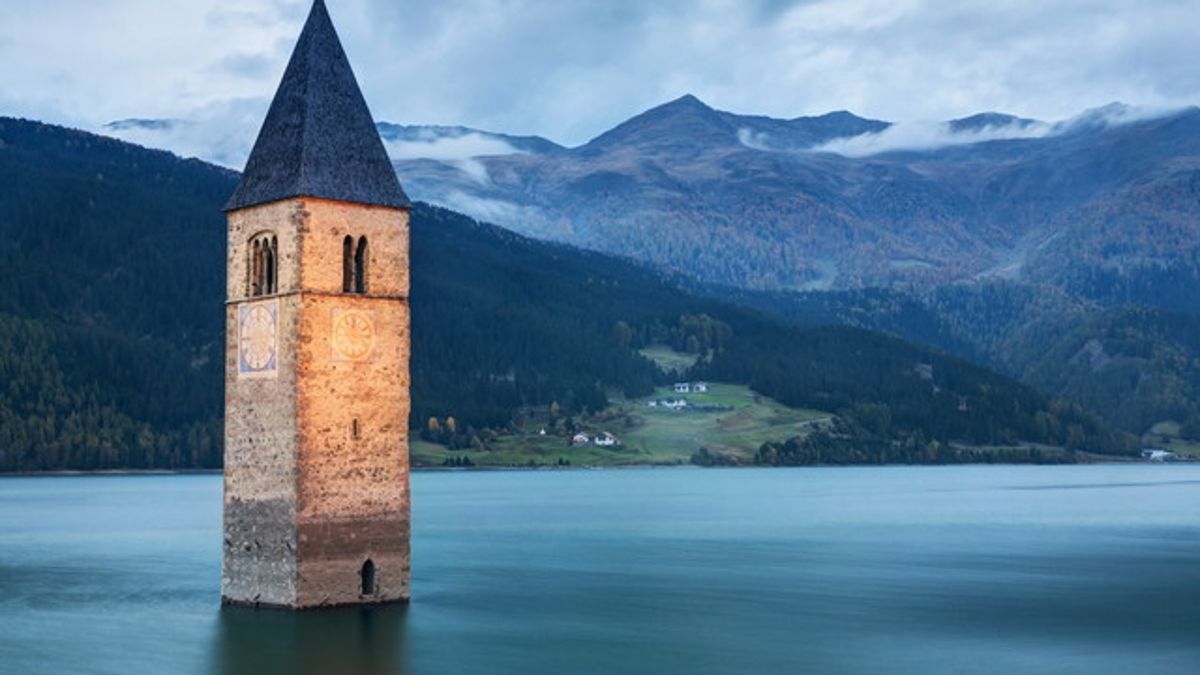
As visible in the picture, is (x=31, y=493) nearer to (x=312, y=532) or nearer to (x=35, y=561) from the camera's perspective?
(x=35, y=561)

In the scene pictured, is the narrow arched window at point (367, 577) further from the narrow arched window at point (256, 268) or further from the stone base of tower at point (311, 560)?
the narrow arched window at point (256, 268)

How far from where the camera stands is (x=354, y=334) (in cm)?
5281

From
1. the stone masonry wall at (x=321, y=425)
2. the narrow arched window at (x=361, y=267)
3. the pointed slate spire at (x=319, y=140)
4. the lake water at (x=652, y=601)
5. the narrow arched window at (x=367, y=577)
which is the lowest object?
the lake water at (x=652, y=601)

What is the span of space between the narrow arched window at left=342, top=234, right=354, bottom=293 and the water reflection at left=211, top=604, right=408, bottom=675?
10.2 meters

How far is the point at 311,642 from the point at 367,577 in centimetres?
499

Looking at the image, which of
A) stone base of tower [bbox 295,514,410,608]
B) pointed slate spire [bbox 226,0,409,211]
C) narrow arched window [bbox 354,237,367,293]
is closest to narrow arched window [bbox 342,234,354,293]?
narrow arched window [bbox 354,237,367,293]

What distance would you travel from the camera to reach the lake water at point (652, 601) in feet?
159

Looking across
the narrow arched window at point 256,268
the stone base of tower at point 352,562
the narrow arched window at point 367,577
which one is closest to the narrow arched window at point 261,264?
the narrow arched window at point 256,268

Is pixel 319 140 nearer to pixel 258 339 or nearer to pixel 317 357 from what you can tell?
pixel 258 339

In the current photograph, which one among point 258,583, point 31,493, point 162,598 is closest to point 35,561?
point 162,598

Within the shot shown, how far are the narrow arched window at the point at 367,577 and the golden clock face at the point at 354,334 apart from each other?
648 centimetres

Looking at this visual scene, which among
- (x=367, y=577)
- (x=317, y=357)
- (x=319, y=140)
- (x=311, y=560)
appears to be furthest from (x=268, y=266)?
(x=367, y=577)

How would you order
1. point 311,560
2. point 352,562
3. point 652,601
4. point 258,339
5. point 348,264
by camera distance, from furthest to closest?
point 652,601, point 348,264, point 258,339, point 352,562, point 311,560

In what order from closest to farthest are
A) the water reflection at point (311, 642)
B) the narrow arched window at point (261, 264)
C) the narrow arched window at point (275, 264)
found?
the water reflection at point (311, 642) → the narrow arched window at point (275, 264) → the narrow arched window at point (261, 264)
